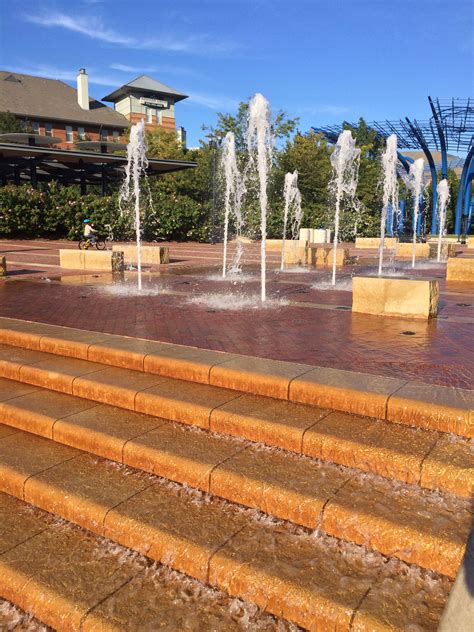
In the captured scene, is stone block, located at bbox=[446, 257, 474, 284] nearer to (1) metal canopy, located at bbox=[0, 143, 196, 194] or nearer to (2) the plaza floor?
(2) the plaza floor

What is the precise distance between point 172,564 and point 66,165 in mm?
32801

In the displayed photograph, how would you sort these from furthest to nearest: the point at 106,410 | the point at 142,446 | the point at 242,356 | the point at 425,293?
the point at 425,293, the point at 242,356, the point at 106,410, the point at 142,446

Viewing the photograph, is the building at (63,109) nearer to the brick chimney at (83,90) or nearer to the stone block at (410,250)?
the brick chimney at (83,90)

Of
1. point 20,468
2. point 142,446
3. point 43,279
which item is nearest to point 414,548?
point 142,446

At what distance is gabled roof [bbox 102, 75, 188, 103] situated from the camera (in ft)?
230

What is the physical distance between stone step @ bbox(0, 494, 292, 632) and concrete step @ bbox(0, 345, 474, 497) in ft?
3.78

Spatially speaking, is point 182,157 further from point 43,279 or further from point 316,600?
point 316,600

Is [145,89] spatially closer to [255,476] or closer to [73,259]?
[73,259]

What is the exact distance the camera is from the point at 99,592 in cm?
259

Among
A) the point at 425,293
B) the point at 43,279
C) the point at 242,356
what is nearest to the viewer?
the point at 242,356

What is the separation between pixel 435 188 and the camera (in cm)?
4241

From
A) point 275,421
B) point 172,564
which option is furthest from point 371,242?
point 172,564

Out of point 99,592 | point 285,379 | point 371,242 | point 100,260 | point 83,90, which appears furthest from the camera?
point 83,90

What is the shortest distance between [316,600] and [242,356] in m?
2.80
